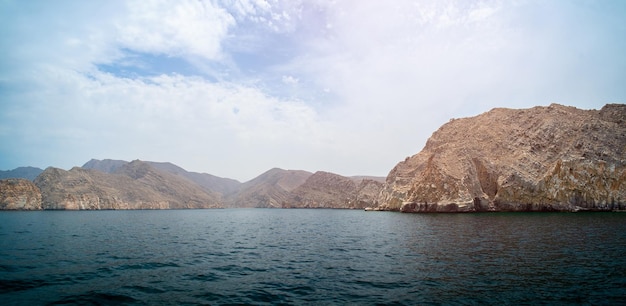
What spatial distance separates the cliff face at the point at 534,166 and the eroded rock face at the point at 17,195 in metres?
226

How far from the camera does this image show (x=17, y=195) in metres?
187

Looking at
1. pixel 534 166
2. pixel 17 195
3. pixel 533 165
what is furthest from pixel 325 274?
pixel 17 195

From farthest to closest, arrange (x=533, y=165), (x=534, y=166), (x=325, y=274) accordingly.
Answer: (x=533, y=165) → (x=534, y=166) → (x=325, y=274)

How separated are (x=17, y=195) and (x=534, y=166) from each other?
10654 inches

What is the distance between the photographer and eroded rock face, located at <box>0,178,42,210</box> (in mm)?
181750

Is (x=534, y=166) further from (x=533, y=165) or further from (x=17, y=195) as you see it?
(x=17, y=195)

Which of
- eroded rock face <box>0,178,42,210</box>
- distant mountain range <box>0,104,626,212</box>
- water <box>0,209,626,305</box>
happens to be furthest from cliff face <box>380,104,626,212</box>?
eroded rock face <box>0,178,42,210</box>

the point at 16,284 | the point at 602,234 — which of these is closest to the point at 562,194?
the point at 602,234

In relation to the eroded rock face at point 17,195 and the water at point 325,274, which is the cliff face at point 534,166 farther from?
the eroded rock face at point 17,195

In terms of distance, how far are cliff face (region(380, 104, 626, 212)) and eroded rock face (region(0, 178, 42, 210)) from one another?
742 feet

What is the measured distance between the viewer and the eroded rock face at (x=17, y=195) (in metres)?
182

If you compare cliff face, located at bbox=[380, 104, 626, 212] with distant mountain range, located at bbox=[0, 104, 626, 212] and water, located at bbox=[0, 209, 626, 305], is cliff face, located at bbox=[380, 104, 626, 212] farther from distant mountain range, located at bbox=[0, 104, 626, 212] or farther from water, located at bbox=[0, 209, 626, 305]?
water, located at bbox=[0, 209, 626, 305]

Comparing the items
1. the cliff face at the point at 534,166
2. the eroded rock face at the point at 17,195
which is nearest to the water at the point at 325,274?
the cliff face at the point at 534,166

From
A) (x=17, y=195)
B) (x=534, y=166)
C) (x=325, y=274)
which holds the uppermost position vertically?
(x=534, y=166)
